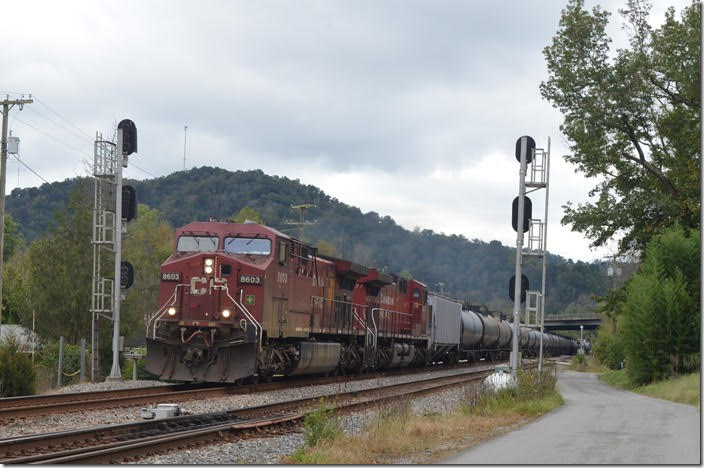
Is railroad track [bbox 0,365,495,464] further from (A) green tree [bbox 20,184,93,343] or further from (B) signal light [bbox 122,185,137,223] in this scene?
(A) green tree [bbox 20,184,93,343]

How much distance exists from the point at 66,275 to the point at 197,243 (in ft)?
109

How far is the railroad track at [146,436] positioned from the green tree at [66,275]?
128 feet

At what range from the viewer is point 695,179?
38812 millimetres

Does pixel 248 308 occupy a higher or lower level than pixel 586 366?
higher

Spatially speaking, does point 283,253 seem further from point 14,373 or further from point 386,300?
point 386,300

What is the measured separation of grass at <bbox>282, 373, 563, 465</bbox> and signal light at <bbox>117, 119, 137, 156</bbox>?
15.9 metres

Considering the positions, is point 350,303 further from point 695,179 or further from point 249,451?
point 249,451

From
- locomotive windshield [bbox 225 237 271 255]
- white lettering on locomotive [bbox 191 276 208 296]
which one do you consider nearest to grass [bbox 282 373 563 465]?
locomotive windshield [bbox 225 237 271 255]

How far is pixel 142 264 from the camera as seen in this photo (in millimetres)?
81625

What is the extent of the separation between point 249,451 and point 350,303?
20035mm

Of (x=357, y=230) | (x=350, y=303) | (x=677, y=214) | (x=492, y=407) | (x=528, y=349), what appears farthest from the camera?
(x=357, y=230)


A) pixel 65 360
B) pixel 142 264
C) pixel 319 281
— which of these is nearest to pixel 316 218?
pixel 142 264

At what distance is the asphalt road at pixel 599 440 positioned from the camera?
12.8 meters

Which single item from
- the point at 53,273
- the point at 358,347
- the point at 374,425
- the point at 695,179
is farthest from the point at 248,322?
the point at 53,273
